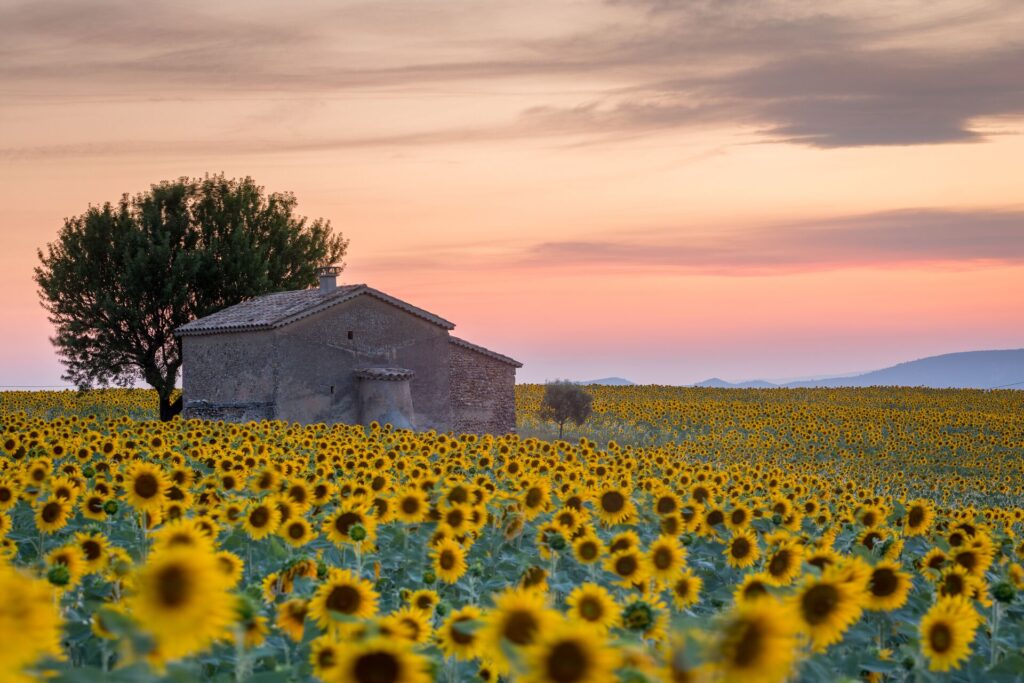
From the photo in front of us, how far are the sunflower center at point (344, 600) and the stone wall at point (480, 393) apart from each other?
107ft

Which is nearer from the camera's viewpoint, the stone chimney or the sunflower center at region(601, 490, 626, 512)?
the sunflower center at region(601, 490, 626, 512)

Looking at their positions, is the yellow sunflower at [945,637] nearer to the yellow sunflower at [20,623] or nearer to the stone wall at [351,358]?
the yellow sunflower at [20,623]

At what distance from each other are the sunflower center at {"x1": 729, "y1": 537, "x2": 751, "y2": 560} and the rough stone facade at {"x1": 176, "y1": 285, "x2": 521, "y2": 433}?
2561cm

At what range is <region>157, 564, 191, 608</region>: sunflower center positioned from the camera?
2.63 metres

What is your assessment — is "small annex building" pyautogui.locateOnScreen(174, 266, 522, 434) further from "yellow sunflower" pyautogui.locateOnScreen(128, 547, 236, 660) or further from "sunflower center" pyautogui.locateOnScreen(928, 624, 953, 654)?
"yellow sunflower" pyautogui.locateOnScreen(128, 547, 236, 660)

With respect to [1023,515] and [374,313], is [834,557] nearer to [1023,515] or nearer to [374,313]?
[1023,515]

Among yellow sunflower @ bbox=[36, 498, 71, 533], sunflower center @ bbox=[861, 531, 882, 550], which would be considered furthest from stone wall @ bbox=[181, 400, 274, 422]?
sunflower center @ bbox=[861, 531, 882, 550]

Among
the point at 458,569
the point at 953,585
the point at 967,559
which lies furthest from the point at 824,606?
the point at 967,559

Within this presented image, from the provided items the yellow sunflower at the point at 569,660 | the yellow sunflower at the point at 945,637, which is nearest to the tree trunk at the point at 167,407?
the yellow sunflower at the point at 945,637

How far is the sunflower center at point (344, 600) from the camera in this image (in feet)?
14.3

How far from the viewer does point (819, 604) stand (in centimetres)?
386

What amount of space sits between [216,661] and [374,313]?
30.2 metres

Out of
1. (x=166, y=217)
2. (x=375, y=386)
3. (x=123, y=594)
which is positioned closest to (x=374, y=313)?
(x=375, y=386)

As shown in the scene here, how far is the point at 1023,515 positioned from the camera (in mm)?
13406
